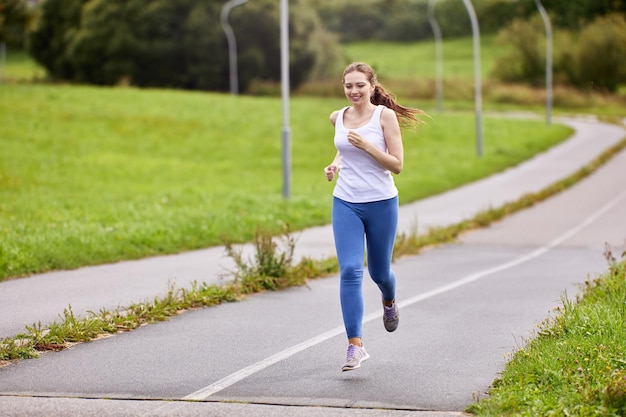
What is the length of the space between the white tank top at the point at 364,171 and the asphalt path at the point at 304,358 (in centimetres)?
115

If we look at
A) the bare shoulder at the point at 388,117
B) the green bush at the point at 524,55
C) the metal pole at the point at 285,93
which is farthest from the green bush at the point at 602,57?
the bare shoulder at the point at 388,117

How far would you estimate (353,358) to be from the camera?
23.2 feet

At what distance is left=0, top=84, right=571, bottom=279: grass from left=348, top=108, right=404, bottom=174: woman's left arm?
4801mm

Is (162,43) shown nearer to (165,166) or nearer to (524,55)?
(524,55)

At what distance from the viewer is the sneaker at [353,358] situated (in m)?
7.07

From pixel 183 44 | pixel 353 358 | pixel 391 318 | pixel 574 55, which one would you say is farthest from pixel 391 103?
pixel 183 44

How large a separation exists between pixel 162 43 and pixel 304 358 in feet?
203

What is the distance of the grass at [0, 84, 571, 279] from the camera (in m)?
15.5

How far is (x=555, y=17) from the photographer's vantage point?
259 feet


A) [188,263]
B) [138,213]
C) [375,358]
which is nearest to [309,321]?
[375,358]

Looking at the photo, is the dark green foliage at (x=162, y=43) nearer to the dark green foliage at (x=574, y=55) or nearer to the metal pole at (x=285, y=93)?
the dark green foliage at (x=574, y=55)

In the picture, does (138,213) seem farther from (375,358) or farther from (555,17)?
(555,17)

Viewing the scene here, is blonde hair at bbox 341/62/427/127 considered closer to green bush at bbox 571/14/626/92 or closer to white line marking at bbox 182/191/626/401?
white line marking at bbox 182/191/626/401

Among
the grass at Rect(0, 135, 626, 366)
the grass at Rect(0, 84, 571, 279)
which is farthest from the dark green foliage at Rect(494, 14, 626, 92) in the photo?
the grass at Rect(0, 135, 626, 366)
